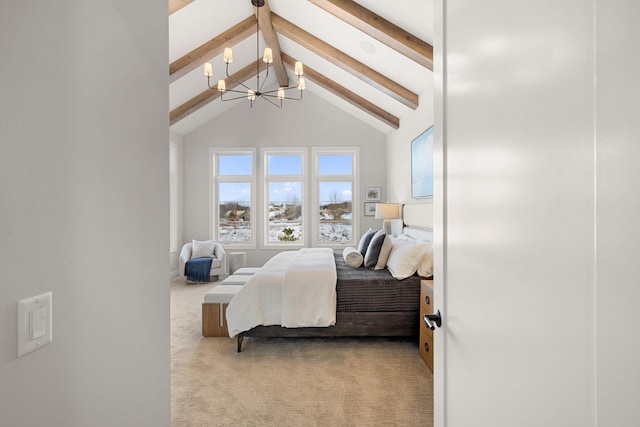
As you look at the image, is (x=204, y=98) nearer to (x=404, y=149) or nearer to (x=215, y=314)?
(x=404, y=149)

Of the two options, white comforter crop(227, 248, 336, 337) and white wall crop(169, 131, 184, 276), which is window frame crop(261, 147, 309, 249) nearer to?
white wall crop(169, 131, 184, 276)

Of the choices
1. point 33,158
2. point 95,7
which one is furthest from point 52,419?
point 95,7

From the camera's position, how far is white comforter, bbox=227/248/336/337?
9.41 feet

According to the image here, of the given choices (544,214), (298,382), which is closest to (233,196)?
(298,382)

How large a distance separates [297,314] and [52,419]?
7.44 feet

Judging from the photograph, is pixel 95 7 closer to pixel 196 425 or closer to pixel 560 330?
pixel 560 330

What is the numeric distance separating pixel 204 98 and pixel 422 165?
3.77 m

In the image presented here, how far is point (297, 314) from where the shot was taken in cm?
289

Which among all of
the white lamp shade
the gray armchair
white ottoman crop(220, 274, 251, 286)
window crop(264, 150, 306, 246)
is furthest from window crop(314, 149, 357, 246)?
white ottoman crop(220, 274, 251, 286)

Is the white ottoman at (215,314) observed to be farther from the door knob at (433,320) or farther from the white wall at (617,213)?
the white wall at (617,213)

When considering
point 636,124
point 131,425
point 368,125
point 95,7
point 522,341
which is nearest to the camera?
point 636,124

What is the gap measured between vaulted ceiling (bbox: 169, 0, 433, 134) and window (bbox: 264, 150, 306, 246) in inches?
55.1

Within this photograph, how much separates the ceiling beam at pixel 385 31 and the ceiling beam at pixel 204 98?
2.59m

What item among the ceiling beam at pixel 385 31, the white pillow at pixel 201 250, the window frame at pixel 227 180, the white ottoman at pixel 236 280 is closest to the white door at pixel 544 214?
the ceiling beam at pixel 385 31
